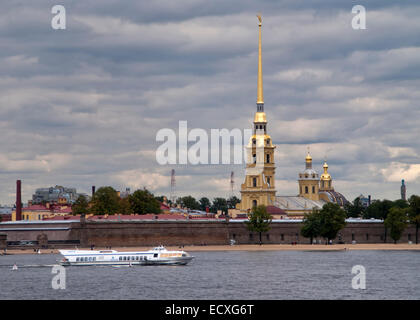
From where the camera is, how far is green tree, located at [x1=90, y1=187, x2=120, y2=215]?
14725 cm

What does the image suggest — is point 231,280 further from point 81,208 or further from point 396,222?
point 81,208

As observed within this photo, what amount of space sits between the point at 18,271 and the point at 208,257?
27.4m

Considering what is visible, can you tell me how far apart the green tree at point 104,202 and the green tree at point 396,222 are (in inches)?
1617

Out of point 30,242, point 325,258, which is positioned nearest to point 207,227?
point 30,242

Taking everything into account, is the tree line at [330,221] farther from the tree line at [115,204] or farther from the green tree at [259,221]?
the tree line at [115,204]

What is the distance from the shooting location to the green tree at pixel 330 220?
128 m

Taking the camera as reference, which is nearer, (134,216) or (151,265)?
(151,265)

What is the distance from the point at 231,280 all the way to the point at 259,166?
82382 mm

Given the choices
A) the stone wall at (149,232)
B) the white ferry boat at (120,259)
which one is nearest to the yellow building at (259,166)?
the stone wall at (149,232)

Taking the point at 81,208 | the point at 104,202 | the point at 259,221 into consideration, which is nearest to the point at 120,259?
the point at 259,221

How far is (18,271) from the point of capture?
86562 mm

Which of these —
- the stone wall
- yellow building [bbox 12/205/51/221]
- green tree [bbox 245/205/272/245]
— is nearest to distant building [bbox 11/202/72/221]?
yellow building [bbox 12/205/51/221]

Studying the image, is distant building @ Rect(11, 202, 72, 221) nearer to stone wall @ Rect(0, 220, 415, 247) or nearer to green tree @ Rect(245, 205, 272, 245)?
stone wall @ Rect(0, 220, 415, 247)
